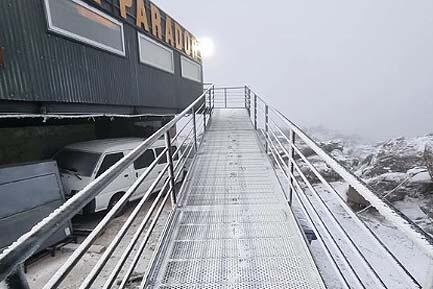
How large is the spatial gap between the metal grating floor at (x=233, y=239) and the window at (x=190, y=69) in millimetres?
8505

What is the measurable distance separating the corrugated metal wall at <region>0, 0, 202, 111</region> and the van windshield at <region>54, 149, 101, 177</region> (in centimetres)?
136

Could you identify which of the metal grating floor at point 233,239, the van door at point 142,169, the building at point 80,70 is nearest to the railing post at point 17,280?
the metal grating floor at point 233,239

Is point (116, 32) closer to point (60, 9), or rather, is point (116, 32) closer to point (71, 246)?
point (60, 9)

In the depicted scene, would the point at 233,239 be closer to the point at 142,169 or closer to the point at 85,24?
the point at 142,169

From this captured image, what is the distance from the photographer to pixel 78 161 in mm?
6547

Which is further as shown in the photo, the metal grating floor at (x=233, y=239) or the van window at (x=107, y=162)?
the van window at (x=107, y=162)

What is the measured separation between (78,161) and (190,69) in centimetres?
797

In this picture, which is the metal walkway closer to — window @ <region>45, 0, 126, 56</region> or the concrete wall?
window @ <region>45, 0, 126, 56</region>

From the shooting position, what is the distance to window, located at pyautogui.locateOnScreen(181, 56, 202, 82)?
12.1 m

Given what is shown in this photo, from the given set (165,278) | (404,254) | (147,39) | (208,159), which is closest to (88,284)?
(165,278)

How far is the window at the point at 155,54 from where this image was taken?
8281 millimetres

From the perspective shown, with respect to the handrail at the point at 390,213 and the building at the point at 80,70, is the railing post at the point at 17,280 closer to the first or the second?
the handrail at the point at 390,213

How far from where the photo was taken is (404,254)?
5.80 m

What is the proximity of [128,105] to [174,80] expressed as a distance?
11.9 ft
